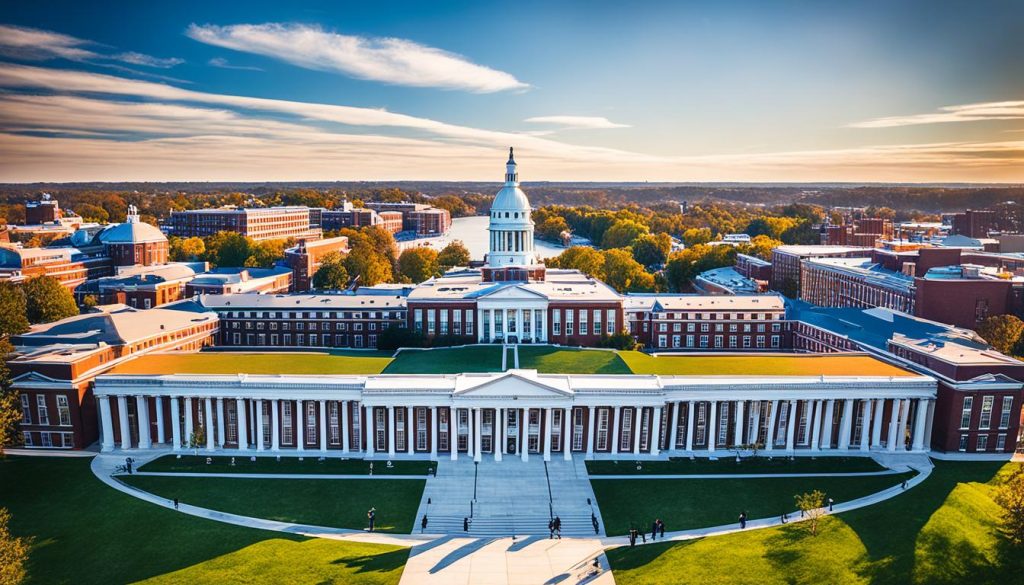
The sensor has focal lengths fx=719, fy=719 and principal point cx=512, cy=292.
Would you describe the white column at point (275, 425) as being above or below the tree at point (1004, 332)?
below

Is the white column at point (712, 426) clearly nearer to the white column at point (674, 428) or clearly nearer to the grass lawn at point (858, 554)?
the white column at point (674, 428)

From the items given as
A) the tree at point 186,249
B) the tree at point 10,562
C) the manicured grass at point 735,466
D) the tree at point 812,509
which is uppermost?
the tree at point 186,249

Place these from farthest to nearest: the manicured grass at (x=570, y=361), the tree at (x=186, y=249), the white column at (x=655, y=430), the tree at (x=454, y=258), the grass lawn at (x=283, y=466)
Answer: the tree at (x=186, y=249)
the tree at (x=454, y=258)
the manicured grass at (x=570, y=361)
the white column at (x=655, y=430)
the grass lawn at (x=283, y=466)

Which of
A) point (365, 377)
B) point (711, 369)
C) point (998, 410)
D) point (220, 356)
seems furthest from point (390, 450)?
point (998, 410)

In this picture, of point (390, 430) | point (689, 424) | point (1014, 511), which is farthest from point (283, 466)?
point (1014, 511)

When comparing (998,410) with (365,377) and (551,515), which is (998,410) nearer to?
(551,515)

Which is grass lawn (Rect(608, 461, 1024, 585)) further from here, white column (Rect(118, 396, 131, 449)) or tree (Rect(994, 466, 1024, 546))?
white column (Rect(118, 396, 131, 449))

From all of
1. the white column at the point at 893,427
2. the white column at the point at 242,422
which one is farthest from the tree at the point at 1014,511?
the white column at the point at 242,422
